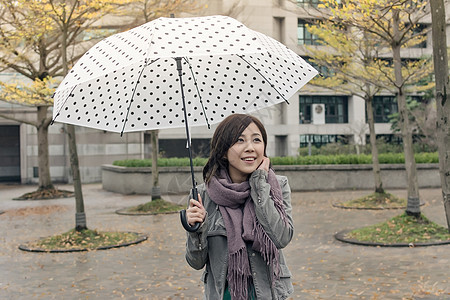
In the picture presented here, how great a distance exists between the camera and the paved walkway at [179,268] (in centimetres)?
742

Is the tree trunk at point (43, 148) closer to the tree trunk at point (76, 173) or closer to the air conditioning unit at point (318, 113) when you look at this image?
the tree trunk at point (76, 173)

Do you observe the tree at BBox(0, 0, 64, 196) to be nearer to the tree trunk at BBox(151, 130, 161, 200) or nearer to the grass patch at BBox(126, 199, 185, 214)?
the tree trunk at BBox(151, 130, 161, 200)

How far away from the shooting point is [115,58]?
370 centimetres

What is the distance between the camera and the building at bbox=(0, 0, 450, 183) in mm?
34000

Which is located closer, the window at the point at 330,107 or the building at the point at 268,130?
the building at the point at 268,130

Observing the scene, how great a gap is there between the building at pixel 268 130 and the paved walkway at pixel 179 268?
18.2 meters

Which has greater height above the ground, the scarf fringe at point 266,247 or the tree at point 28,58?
the tree at point 28,58

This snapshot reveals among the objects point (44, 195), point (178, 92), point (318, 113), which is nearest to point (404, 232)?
point (178, 92)

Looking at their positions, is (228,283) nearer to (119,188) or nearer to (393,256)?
(393,256)

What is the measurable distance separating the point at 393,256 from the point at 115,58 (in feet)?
23.5

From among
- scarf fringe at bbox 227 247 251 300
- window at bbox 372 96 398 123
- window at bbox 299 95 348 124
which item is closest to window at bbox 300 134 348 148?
window at bbox 299 95 348 124

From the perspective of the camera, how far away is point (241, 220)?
3162 mm

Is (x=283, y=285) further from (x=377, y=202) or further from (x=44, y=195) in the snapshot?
(x=44, y=195)

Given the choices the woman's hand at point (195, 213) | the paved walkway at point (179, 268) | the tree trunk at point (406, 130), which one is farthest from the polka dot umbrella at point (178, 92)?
the tree trunk at point (406, 130)
